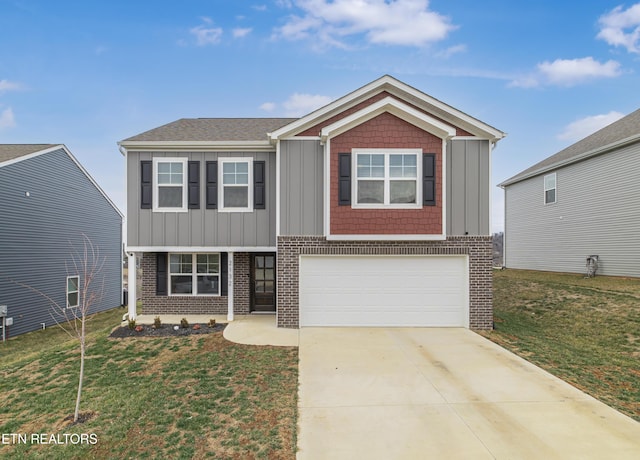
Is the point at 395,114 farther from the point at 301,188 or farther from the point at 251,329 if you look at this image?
the point at 251,329

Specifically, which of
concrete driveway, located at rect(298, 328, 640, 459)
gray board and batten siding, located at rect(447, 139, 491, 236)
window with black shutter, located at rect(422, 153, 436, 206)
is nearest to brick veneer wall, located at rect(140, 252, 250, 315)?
concrete driveway, located at rect(298, 328, 640, 459)

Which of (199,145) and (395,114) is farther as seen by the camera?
(199,145)

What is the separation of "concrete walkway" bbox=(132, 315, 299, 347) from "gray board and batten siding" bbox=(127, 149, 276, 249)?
85.4 inches

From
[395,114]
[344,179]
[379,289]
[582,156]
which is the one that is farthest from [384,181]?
[582,156]

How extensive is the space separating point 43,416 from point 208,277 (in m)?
5.90

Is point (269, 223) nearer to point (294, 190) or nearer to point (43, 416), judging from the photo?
point (294, 190)

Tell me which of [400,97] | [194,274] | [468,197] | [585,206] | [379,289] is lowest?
[379,289]

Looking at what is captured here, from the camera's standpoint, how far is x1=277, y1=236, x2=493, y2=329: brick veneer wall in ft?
28.9

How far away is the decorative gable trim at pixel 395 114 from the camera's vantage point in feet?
27.6

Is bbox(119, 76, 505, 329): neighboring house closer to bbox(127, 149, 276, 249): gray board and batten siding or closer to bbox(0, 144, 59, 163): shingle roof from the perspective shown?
bbox(127, 149, 276, 249): gray board and batten siding

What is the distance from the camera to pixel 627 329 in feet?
26.3

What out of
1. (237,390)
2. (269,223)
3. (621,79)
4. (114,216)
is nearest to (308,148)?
(269,223)

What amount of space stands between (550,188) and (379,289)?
1315cm

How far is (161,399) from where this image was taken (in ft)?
16.2
